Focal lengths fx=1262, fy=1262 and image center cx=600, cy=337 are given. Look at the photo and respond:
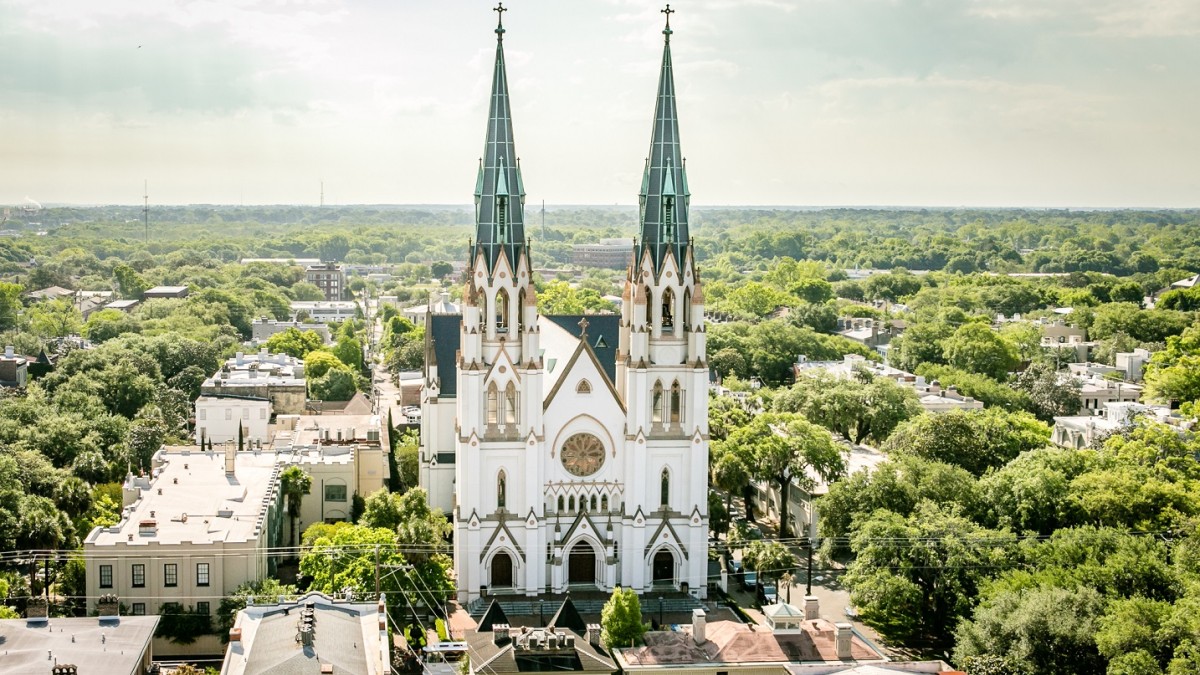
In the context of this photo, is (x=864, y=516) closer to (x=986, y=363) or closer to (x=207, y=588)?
(x=207, y=588)

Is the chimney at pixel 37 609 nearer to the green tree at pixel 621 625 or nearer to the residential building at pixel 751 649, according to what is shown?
the green tree at pixel 621 625

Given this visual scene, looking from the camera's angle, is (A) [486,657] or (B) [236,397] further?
(B) [236,397]

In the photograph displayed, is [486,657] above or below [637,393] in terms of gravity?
below

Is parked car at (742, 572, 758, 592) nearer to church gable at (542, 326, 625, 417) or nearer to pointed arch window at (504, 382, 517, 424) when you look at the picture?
Answer: church gable at (542, 326, 625, 417)

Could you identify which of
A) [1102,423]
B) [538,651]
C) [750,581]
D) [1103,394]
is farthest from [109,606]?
[1103,394]

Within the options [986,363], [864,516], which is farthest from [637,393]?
[986,363]

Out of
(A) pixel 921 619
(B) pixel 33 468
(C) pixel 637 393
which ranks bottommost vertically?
(A) pixel 921 619

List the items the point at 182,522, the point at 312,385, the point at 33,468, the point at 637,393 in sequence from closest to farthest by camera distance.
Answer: the point at 182,522
the point at 637,393
the point at 33,468
the point at 312,385

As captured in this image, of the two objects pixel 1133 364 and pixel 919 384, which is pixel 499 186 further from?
pixel 1133 364
